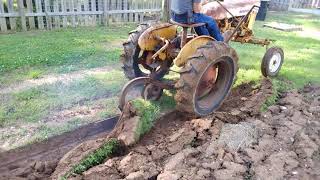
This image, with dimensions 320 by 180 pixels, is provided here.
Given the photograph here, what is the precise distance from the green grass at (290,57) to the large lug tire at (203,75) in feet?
4.05

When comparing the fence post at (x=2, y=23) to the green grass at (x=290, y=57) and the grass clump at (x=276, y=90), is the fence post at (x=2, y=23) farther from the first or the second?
the grass clump at (x=276, y=90)

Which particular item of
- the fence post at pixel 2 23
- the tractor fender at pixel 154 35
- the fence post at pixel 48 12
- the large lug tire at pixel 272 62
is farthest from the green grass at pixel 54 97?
the fence post at pixel 2 23

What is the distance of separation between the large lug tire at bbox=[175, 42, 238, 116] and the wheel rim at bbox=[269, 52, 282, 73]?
163cm

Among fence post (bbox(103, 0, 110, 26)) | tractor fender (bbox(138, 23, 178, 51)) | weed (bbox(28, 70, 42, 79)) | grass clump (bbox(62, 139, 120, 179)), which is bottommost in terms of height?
grass clump (bbox(62, 139, 120, 179))

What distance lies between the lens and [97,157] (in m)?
4.00

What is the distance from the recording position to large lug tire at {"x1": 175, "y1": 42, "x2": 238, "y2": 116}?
4.57m

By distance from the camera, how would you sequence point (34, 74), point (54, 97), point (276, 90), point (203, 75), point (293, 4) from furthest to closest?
point (293, 4), point (34, 74), point (276, 90), point (54, 97), point (203, 75)

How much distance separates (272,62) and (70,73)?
3.76 metres

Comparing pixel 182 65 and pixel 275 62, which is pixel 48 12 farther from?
pixel 182 65

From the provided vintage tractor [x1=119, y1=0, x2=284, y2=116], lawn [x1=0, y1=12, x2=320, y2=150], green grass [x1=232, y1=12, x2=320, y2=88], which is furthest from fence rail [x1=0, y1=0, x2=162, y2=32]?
vintage tractor [x1=119, y1=0, x2=284, y2=116]

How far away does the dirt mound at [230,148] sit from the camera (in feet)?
12.3

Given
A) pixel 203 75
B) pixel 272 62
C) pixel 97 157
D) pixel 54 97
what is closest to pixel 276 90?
pixel 272 62

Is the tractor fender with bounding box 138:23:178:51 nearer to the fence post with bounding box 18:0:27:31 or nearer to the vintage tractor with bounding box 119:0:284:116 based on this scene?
the vintage tractor with bounding box 119:0:284:116

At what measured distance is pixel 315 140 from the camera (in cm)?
454
